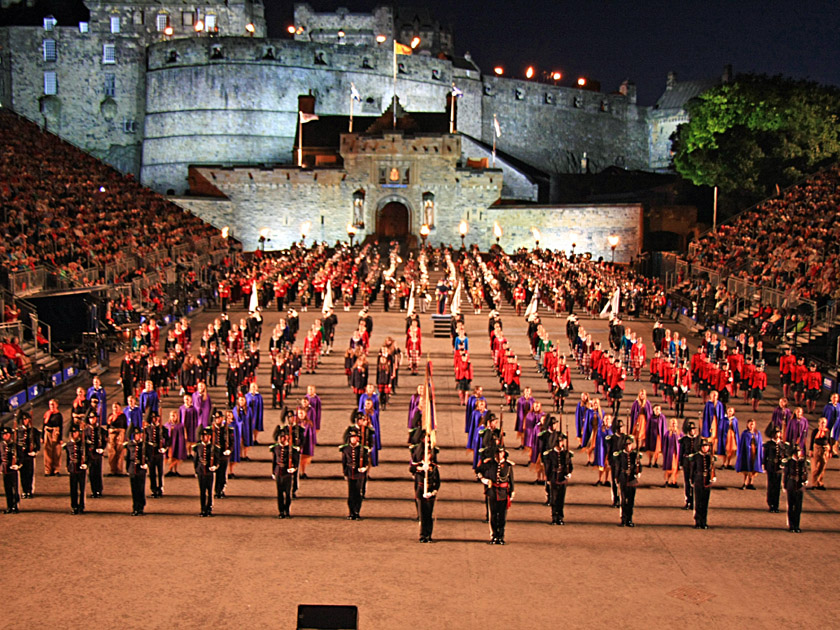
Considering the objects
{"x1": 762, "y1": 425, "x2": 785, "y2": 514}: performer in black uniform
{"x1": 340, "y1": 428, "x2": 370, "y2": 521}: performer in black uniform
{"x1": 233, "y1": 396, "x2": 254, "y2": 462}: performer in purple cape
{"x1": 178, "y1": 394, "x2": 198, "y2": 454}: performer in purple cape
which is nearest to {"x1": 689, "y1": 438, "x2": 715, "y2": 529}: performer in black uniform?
{"x1": 762, "y1": 425, "x2": 785, "y2": 514}: performer in black uniform

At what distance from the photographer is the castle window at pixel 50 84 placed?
55.2 m

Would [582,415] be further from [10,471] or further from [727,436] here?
[10,471]

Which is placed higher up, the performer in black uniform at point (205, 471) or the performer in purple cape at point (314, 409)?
the performer in purple cape at point (314, 409)

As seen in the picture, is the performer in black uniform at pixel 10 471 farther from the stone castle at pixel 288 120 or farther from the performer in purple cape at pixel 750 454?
the stone castle at pixel 288 120

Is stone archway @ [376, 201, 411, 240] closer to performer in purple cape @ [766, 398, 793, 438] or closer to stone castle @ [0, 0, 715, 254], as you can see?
stone castle @ [0, 0, 715, 254]

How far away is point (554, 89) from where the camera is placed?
6875 cm

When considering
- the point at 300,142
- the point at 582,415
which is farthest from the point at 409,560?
the point at 300,142

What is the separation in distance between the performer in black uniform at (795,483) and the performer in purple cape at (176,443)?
8587 millimetres

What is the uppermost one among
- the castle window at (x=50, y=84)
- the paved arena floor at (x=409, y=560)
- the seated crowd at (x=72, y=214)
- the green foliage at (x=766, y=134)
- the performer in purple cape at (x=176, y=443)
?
the castle window at (x=50, y=84)

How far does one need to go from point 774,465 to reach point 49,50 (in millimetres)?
52594

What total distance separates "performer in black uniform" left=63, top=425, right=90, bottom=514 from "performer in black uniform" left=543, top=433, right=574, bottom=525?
614 cm

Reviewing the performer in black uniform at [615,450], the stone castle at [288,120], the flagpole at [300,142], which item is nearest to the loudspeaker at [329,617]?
the performer in black uniform at [615,450]

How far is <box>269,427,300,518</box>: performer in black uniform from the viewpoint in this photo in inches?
493

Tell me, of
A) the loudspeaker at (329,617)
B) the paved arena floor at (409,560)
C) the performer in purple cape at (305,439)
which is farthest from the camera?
the performer in purple cape at (305,439)
